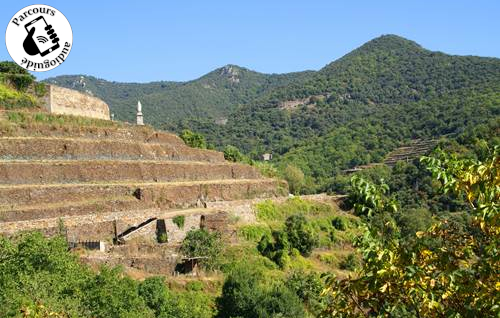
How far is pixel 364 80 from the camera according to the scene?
128 metres

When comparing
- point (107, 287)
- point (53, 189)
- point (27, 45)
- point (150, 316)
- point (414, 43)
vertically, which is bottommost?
point (150, 316)

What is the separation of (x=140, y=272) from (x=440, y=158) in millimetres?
19750

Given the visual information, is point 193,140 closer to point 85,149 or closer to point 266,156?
point 85,149

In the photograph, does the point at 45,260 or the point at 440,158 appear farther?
the point at 45,260

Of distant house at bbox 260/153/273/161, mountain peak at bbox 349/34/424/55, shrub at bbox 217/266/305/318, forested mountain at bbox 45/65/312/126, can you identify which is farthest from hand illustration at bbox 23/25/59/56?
mountain peak at bbox 349/34/424/55

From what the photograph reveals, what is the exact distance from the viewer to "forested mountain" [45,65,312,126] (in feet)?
442

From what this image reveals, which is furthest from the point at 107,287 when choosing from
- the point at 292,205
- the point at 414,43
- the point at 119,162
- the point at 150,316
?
the point at 414,43

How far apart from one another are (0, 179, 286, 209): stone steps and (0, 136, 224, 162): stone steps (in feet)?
6.44

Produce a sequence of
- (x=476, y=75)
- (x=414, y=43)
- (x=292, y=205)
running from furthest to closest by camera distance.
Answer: (x=414, y=43)
(x=476, y=75)
(x=292, y=205)

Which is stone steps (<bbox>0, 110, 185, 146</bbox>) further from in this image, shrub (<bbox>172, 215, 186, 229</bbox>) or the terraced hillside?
shrub (<bbox>172, 215, 186, 229</bbox>)

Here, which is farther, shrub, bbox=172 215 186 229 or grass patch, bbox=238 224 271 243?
grass patch, bbox=238 224 271 243

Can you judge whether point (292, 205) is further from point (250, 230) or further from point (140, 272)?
point (140, 272)

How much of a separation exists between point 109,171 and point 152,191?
7.56 ft

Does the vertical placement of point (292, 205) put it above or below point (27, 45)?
below
